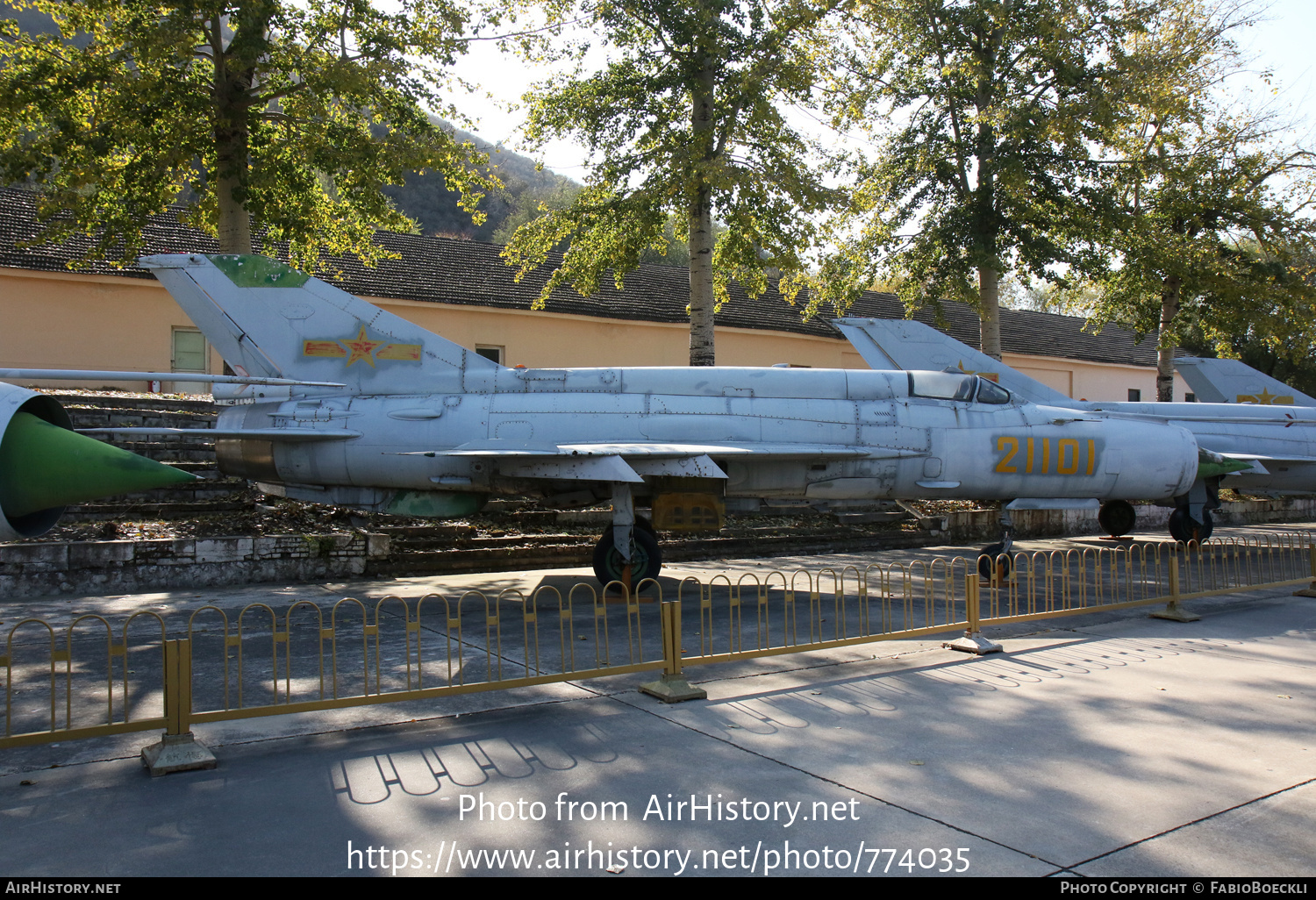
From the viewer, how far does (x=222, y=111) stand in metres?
13.0

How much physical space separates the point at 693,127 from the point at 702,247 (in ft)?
6.75

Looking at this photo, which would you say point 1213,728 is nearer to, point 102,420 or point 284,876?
point 284,876

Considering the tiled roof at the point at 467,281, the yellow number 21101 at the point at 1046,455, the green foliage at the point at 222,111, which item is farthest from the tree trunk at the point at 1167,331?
the green foliage at the point at 222,111

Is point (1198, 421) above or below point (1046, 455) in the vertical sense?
above

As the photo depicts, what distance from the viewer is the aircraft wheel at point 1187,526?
14156 millimetres

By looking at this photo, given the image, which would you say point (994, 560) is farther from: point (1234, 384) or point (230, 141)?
point (230, 141)

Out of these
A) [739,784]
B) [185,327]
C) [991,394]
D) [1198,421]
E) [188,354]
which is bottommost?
[739,784]

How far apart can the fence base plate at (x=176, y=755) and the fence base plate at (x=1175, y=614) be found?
8.61 meters

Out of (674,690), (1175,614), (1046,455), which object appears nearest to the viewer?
(674,690)

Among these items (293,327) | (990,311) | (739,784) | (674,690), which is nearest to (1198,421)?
(990,311)

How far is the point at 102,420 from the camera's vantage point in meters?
14.2

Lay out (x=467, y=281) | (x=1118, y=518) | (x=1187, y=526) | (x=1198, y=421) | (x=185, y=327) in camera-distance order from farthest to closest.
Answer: (x=467, y=281)
(x=185, y=327)
(x=1118, y=518)
(x=1198, y=421)
(x=1187, y=526)

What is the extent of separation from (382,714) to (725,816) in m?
2.62

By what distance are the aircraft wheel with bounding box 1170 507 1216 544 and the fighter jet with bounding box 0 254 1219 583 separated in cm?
425
